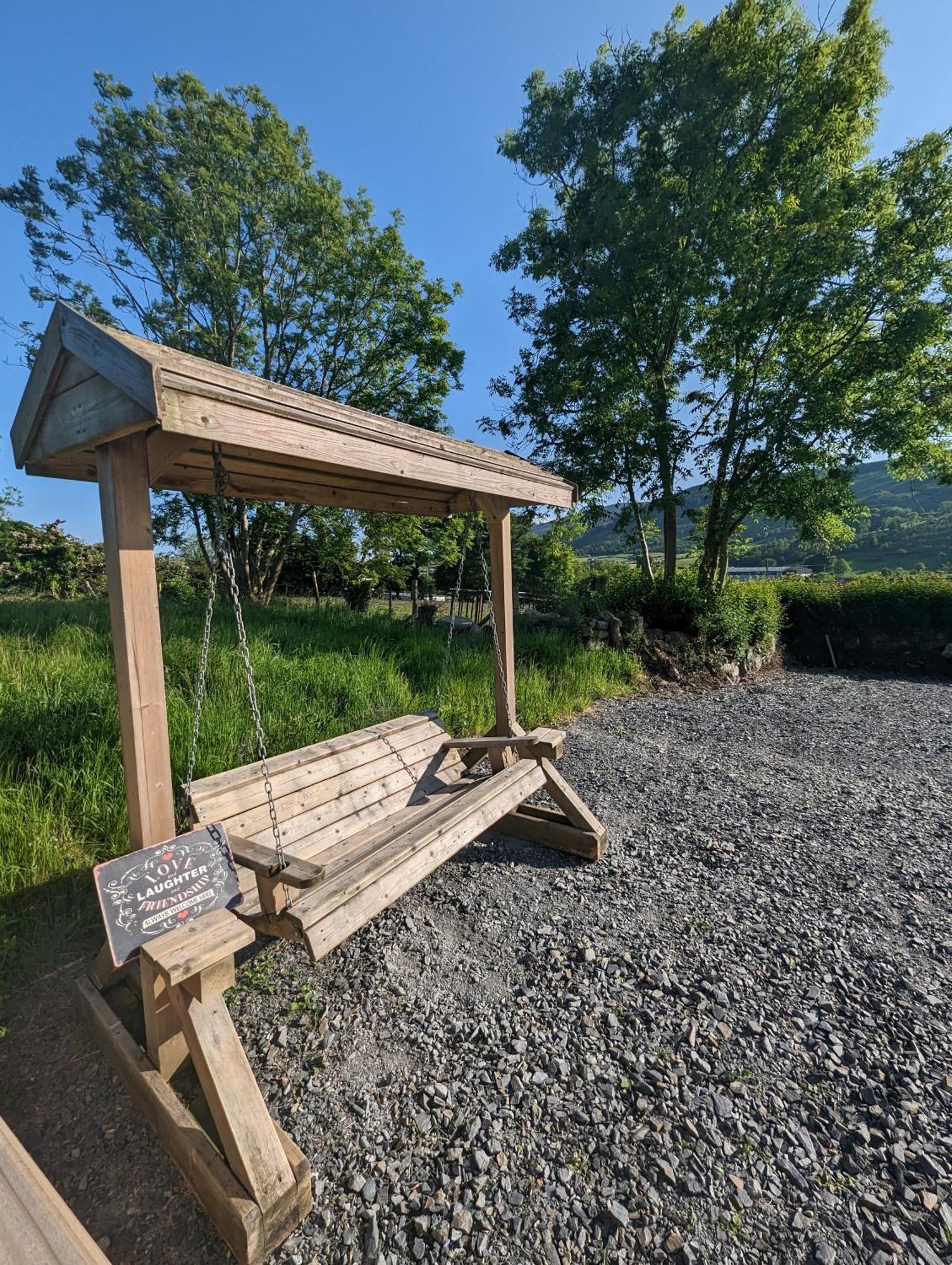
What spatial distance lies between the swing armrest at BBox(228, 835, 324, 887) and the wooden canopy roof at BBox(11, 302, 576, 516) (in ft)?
4.47

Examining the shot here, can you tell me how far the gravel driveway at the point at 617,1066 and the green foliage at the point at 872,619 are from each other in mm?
7800

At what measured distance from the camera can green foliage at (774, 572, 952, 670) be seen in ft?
30.2

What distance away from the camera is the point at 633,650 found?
26.1 ft

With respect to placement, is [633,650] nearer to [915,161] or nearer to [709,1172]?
[709,1172]

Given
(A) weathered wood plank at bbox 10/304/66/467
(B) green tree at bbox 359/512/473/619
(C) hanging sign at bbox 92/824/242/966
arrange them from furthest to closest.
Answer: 1. (B) green tree at bbox 359/512/473/619
2. (A) weathered wood plank at bbox 10/304/66/467
3. (C) hanging sign at bbox 92/824/242/966

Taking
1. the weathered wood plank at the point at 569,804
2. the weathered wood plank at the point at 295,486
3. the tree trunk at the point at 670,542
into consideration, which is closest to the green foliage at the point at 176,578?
the weathered wood plank at the point at 295,486

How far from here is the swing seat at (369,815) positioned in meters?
1.77

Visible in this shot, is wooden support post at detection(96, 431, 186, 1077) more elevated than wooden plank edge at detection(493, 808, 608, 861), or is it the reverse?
wooden support post at detection(96, 431, 186, 1077)

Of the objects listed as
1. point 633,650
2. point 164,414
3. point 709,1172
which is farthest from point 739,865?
point 633,650

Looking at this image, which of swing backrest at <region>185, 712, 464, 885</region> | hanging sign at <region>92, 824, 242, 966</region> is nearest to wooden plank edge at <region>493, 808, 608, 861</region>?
swing backrest at <region>185, 712, 464, 885</region>

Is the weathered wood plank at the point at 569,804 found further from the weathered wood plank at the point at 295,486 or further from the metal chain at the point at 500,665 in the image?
the weathered wood plank at the point at 295,486

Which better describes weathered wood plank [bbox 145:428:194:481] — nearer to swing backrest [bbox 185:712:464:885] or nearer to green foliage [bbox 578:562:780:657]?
swing backrest [bbox 185:712:464:885]

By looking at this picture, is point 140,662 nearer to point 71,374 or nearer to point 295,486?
point 71,374

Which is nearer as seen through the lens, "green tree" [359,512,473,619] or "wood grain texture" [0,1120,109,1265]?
"wood grain texture" [0,1120,109,1265]
